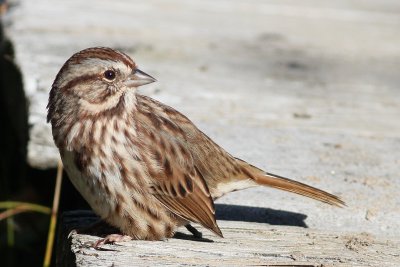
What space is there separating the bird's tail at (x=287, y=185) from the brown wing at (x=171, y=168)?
218 mm

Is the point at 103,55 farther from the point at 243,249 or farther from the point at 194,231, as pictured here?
the point at 243,249

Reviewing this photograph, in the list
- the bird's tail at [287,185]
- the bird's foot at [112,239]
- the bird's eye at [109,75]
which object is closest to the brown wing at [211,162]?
the bird's tail at [287,185]

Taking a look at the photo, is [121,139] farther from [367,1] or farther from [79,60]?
[367,1]

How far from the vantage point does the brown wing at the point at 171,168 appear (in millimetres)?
3182

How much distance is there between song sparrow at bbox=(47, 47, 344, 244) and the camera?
307cm

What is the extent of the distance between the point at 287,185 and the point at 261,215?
0.14 metres

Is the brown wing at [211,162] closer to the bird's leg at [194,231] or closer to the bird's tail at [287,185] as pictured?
the bird's tail at [287,185]

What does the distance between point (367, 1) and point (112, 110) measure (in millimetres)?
4833

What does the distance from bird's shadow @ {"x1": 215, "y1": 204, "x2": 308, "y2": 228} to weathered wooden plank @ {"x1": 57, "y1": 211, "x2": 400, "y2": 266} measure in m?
0.08

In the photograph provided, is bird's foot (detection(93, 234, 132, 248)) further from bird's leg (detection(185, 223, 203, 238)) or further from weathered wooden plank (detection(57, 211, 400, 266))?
bird's leg (detection(185, 223, 203, 238))

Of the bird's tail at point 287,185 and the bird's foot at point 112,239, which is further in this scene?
the bird's tail at point 287,185

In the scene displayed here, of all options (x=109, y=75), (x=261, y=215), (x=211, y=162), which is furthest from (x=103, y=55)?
(x=261, y=215)

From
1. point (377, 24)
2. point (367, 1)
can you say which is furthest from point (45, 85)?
point (367, 1)

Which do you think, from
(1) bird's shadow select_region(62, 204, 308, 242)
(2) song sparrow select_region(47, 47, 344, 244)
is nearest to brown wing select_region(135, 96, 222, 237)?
(2) song sparrow select_region(47, 47, 344, 244)
